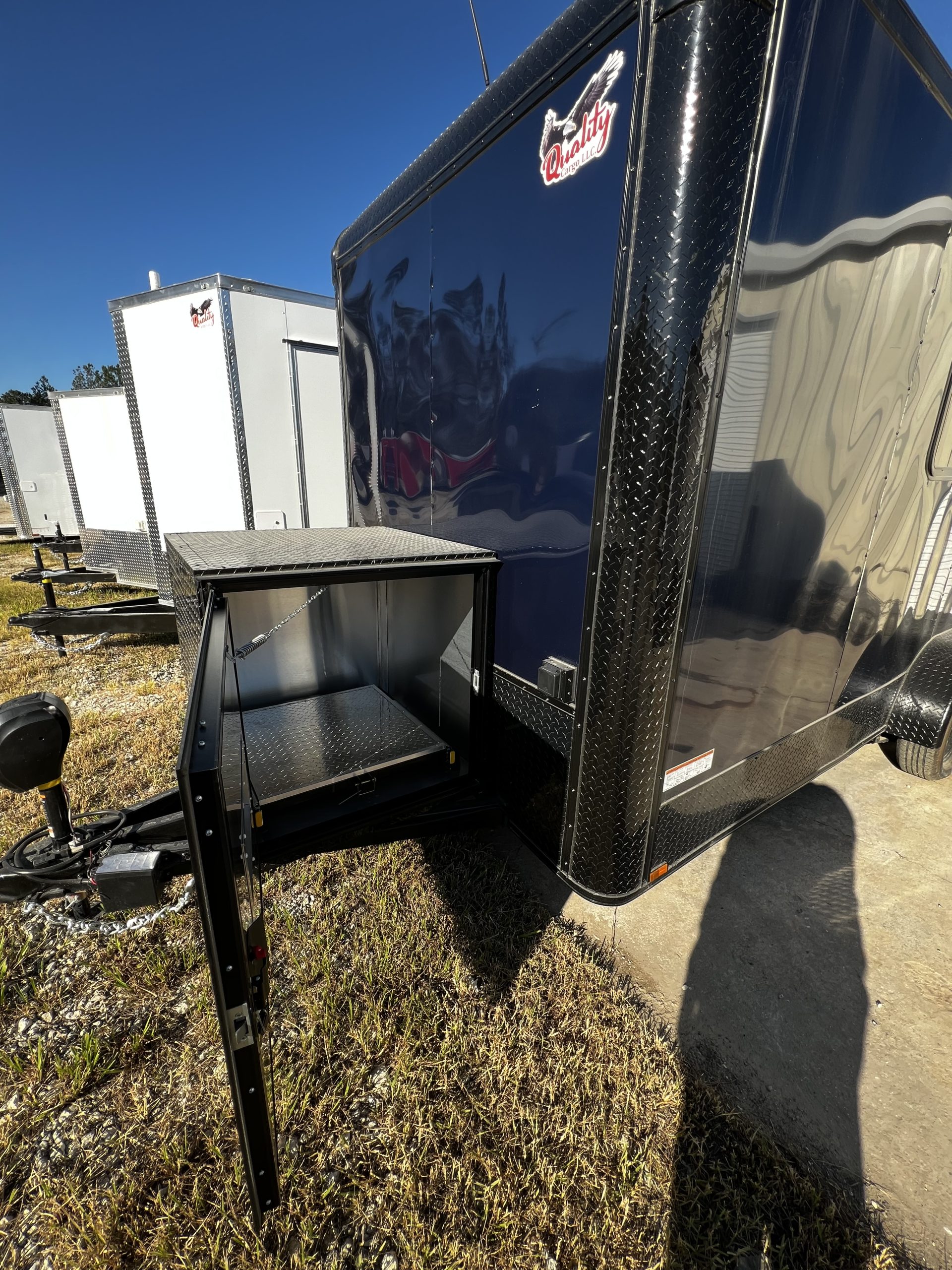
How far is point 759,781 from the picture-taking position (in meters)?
2.52

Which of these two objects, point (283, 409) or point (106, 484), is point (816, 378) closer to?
point (283, 409)

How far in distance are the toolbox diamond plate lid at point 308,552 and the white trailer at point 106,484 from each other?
530 cm

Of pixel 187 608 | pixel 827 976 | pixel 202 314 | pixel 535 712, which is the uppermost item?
pixel 202 314

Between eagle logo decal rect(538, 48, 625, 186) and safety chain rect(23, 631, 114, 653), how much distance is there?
21.5 feet

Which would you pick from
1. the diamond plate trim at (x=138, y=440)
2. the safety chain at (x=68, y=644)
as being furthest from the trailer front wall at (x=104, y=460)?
the diamond plate trim at (x=138, y=440)

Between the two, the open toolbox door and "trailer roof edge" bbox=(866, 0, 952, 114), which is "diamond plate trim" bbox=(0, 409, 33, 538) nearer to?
the open toolbox door

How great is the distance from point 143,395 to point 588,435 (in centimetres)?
535

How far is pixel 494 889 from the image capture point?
9.25ft

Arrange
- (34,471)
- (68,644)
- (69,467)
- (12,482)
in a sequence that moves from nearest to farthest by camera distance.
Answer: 1. (68,644)
2. (69,467)
3. (34,471)
4. (12,482)

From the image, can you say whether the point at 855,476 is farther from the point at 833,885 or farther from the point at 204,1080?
the point at 204,1080

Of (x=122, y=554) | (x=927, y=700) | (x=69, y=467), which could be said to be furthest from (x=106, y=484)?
(x=927, y=700)

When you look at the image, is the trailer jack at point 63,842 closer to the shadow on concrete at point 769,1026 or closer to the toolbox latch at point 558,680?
the toolbox latch at point 558,680

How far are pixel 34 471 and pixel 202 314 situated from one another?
9976 mm

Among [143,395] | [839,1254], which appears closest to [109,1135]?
[839,1254]
